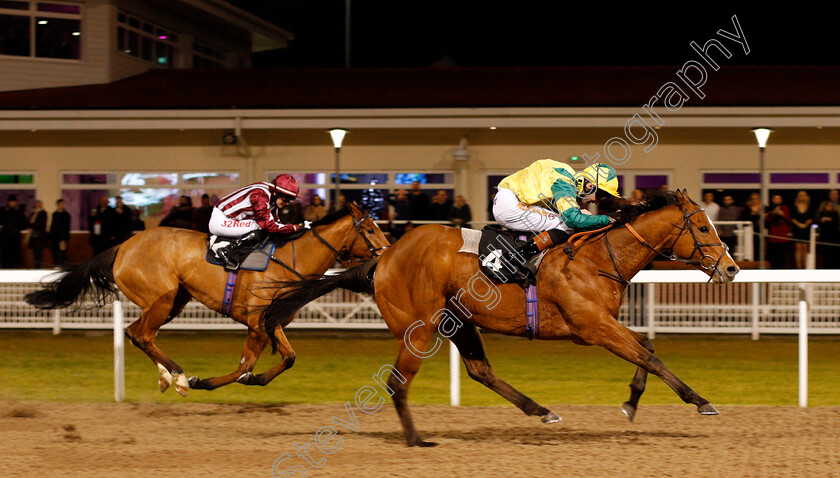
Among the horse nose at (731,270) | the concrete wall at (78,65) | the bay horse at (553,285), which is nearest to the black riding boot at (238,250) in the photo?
the bay horse at (553,285)

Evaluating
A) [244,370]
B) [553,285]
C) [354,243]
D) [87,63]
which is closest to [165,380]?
[244,370]

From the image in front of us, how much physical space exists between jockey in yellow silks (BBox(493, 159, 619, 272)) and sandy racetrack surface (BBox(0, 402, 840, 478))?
3.60ft

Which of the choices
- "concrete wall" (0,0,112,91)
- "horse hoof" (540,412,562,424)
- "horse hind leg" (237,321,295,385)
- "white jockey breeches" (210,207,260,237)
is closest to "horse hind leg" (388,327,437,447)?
"horse hoof" (540,412,562,424)

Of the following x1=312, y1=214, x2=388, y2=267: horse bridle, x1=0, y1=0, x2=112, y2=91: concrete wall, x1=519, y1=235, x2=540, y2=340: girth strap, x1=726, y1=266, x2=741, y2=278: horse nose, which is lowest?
x1=519, y1=235, x2=540, y2=340: girth strap

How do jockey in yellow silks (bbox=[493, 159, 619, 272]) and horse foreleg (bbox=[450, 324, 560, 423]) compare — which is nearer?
jockey in yellow silks (bbox=[493, 159, 619, 272])

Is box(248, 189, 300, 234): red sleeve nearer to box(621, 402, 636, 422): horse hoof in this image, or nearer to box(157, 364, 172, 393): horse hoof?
box(157, 364, 172, 393): horse hoof

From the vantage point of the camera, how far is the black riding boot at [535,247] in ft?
17.2

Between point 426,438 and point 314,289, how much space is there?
1.12m

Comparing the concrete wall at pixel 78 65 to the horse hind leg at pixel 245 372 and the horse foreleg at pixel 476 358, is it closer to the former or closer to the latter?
the horse hind leg at pixel 245 372

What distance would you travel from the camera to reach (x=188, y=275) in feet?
22.1

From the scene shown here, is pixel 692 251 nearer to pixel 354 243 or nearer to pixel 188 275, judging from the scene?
pixel 354 243

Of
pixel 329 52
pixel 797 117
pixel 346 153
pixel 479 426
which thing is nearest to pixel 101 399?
pixel 479 426

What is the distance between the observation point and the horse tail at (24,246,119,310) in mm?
7004

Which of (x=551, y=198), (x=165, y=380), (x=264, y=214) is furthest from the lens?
(x=264, y=214)
